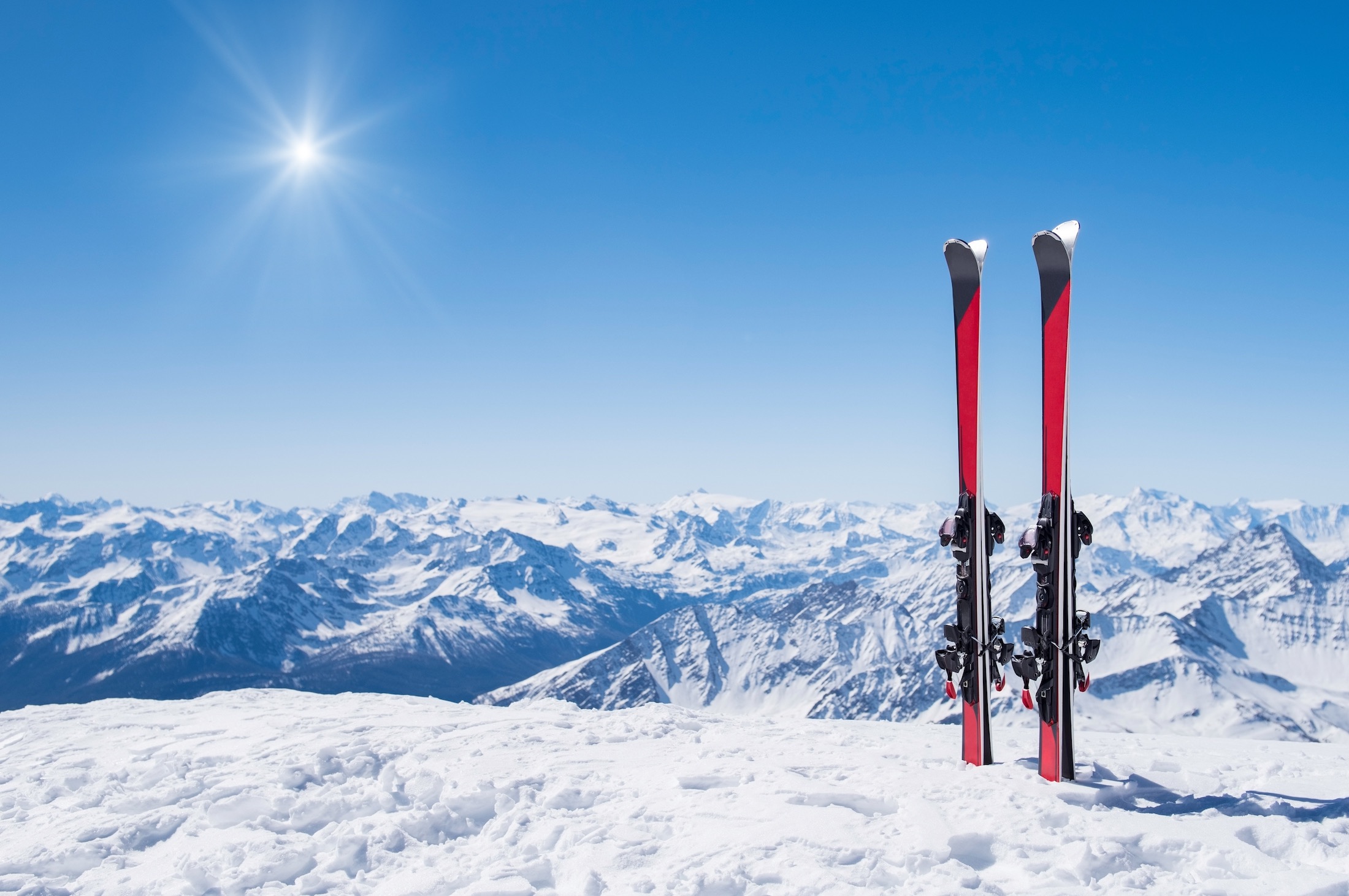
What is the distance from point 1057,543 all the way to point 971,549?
1.17 m

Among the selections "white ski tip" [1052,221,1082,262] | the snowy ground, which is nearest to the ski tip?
"white ski tip" [1052,221,1082,262]

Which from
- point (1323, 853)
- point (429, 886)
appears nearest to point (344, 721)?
point (429, 886)

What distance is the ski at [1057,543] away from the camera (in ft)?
34.0

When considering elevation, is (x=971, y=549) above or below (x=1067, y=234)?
below

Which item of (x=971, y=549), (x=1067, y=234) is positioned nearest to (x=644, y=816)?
(x=971, y=549)

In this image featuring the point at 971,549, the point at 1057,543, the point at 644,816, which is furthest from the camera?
the point at 971,549

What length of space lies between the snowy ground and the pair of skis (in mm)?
928

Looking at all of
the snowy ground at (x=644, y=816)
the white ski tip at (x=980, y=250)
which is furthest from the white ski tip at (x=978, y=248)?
the snowy ground at (x=644, y=816)

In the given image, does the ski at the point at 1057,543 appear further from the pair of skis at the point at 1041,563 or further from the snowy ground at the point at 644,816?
the snowy ground at the point at 644,816

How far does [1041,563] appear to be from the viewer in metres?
10.5

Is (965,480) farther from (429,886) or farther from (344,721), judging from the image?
(344,721)

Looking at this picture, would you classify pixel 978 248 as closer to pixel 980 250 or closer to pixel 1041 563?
pixel 980 250

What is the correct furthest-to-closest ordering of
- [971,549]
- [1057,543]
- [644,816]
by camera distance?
[971,549] → [1057,543] → [644,816]

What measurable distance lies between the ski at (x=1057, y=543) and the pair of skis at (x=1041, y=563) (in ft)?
0.04
